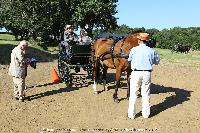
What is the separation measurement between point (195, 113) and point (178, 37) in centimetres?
6521

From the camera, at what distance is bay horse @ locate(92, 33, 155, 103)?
14.4 m

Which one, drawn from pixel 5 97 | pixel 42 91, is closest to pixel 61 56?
pixel 42 91

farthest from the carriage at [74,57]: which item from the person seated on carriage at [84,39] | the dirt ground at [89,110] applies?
the dirt ground at [89,110]

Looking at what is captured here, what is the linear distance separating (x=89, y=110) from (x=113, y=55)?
2510mm

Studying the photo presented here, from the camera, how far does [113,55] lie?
1507cm

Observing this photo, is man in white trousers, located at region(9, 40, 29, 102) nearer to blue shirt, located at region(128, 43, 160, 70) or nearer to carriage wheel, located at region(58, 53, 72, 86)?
carriage wheel, located at region(58, 53, 72, 86)

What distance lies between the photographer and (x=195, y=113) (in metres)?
13.1

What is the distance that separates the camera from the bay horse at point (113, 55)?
1444 cm

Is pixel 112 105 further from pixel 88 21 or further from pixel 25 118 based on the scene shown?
pixel 88 21

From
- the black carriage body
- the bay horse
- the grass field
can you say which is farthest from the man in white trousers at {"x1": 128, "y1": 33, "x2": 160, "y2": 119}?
the grass field

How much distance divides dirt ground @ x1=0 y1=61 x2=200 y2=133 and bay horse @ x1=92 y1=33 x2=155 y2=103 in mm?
793

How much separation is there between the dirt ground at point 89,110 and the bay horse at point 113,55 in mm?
793

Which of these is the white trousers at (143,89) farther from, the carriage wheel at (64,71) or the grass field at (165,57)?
the grass field at (165,57)

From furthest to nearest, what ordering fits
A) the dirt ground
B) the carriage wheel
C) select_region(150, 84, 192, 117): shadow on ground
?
1. the carriage wheel
2. select_region(150, 84, 192, 117): shadow on ground
3. the dirt ground
